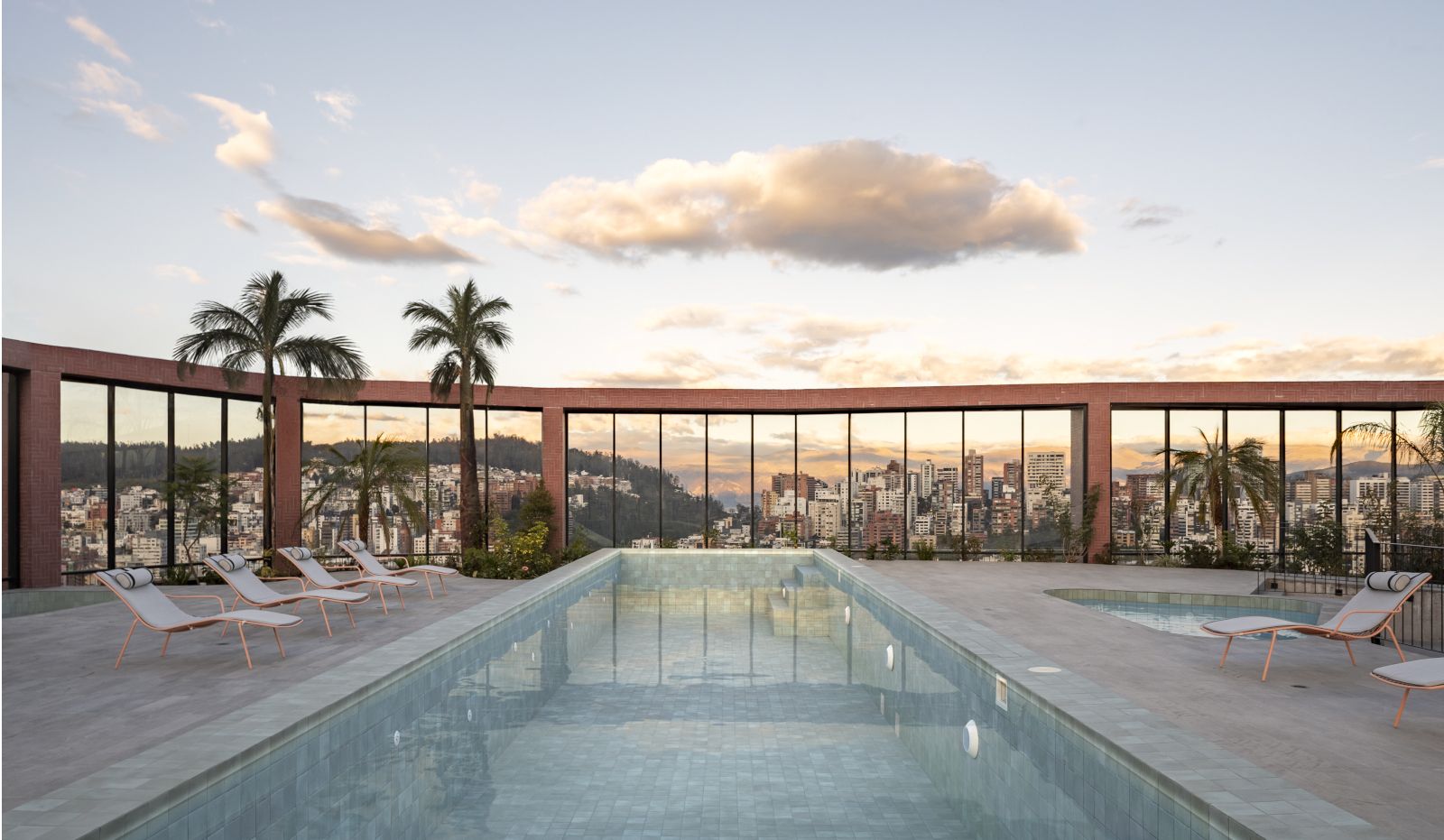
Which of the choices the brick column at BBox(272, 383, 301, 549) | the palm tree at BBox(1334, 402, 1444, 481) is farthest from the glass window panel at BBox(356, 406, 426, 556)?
the palm tree at BBox(1334, 402, 1444, 481)

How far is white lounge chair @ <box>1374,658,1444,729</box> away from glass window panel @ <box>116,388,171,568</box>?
15.9 meters

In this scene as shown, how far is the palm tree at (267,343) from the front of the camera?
1264 centimetres

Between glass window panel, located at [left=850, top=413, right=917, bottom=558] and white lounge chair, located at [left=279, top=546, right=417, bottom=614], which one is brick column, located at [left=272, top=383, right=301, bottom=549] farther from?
glass window panel, located at [left=850, top=413, right=917, bottom=558]

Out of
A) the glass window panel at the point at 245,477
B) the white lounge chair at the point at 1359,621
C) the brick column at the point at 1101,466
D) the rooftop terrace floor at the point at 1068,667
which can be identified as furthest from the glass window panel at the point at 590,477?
the white lounge chair at the point at 1359,621

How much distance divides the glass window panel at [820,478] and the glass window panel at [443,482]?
301 inches

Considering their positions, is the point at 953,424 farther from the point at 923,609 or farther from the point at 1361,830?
the point at 1361,830

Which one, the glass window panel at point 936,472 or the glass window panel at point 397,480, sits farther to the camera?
the glass window panel at point 936,472

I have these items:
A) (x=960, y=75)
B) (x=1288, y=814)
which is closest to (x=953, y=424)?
(x=960, y=75)

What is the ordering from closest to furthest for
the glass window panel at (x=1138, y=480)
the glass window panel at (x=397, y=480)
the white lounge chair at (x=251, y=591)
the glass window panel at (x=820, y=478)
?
the white lounge chair at (x=251, y=591) → the glass window panel at (x=397, y=480) → the glass window panel at (x=1138, y=480) → the glass window panel at (x=820, y=478)

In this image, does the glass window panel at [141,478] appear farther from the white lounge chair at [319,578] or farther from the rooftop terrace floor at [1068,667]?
the white lounge chair at [319,578]

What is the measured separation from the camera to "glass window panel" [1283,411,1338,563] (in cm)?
1585

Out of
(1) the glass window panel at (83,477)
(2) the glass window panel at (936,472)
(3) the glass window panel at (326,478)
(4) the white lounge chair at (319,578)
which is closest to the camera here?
(4) the white lounge chair at (319,578)

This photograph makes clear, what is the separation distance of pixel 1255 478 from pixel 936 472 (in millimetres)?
5944

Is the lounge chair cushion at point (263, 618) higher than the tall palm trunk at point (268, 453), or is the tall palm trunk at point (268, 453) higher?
the tall palm trunk at point (268, 453)
